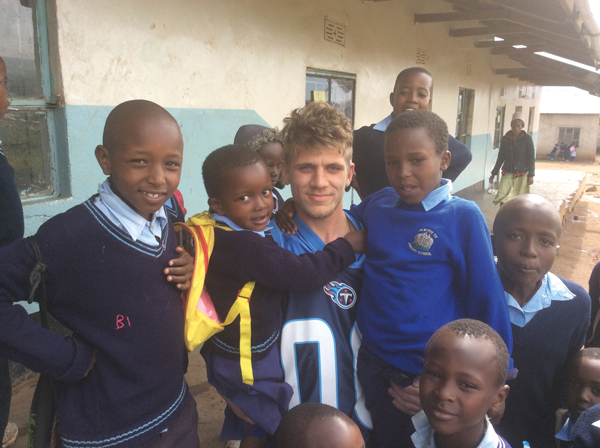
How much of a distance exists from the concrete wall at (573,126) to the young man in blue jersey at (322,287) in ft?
97.8

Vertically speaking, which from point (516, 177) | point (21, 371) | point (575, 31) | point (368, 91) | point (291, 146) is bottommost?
point (21, 371)

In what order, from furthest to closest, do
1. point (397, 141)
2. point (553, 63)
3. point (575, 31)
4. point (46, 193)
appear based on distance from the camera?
point (553, 63) → point (575, 31) → point (46, 193) → point (397, 141)

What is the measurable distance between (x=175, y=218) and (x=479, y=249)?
1291mm

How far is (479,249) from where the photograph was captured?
4.58 ft

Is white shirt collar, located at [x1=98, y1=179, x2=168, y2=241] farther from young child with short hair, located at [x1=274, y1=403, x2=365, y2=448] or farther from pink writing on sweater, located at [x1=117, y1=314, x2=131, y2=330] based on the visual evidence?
young child with short hair, located at [x1=274, y1=403, x2=365, y2=448]

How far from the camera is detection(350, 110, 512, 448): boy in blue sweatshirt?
143 cm

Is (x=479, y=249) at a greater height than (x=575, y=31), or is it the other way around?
(x=575, y=31)

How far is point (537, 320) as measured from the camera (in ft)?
5.47

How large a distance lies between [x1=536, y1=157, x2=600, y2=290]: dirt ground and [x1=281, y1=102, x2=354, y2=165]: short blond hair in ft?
16.7

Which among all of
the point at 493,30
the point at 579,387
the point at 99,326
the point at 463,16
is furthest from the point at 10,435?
the point at 493,30

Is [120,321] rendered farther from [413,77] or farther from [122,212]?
[413,77]

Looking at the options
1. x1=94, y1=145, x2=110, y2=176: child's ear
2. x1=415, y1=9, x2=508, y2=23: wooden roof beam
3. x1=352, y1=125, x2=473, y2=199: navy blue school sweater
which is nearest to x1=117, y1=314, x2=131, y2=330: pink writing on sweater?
x1=94, y1=145, x2=110, y2=176: child's ear

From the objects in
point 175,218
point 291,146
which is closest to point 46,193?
point 175,218

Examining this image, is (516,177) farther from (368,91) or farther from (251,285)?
(251,285)
